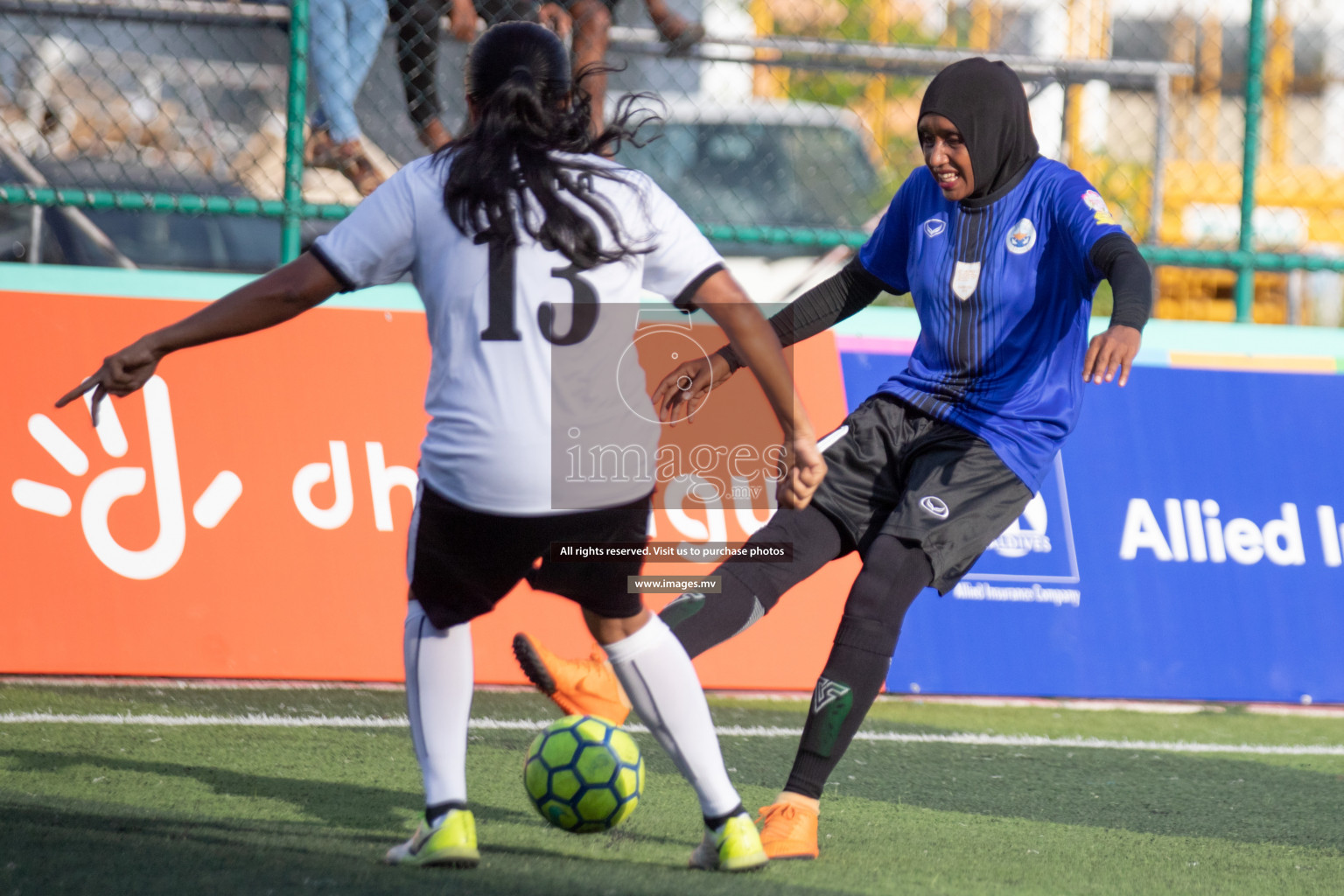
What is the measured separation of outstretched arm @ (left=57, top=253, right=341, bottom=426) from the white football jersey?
0.15ft

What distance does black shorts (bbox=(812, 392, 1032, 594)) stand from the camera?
142 inches

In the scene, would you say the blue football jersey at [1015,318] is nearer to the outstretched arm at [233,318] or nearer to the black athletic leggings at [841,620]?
the black athletic leggings at [841,620]

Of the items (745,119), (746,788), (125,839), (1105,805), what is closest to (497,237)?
(125,839)

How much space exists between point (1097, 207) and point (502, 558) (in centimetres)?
179

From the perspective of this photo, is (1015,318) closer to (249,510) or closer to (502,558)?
(502,558)

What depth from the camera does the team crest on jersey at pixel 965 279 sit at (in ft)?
12.5

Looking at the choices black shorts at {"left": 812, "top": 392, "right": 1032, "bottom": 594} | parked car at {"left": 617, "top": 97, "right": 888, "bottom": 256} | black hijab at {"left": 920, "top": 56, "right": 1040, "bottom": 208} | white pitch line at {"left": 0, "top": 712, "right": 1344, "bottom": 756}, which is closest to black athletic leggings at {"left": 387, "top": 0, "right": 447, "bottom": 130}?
parked car at {"left": 617, "top": 97, "right": 888, "bottom": 256}

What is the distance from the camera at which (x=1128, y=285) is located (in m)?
3.42

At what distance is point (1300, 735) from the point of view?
5.29m

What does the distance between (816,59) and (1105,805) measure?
462cm

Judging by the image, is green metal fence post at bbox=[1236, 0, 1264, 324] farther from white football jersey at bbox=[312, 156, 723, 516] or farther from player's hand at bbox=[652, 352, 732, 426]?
white football jersey at bbox=[312, 156, 723, 516]

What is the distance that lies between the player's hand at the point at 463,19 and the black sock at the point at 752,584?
11.1ft

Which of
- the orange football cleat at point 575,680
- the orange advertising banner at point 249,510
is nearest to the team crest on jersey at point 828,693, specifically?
the orange football cleat at point 575,680

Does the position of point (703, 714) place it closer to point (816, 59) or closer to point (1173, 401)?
point (1173, 401)
